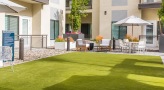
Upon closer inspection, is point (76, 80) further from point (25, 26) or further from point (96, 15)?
point (96, 15)

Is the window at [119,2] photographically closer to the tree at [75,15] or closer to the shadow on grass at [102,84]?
the tree at [75,15]

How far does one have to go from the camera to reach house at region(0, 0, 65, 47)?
68.3 ft

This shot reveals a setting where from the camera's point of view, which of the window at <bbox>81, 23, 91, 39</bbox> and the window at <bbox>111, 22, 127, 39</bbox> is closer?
the window at <bbox>111, 22, 127, 39</bbox>

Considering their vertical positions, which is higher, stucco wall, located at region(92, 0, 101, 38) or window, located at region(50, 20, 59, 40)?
stucco wall, located at region(92, 0, 101, 38)

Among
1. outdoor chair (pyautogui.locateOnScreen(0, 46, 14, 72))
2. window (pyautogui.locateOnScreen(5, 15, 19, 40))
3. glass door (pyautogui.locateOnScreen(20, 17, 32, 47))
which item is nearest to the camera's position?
outdoor chair (pyautogui.locateOnScreen(0, 46, 14, 72))

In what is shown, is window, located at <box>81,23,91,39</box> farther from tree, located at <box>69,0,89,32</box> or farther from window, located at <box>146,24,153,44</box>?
window, located at <box>146,24,153,44</box>

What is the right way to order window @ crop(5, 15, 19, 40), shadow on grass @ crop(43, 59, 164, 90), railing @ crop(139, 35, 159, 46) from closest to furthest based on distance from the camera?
shadow on grass @ crop(43, 59, 164, 90) → window @ crop(5, 15, 19, 40) → railing @ crop(139, 35, 159, 46)

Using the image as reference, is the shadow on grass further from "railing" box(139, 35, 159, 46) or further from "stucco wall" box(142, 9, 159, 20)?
"stucco wall" box(142, 9, 159, 20)

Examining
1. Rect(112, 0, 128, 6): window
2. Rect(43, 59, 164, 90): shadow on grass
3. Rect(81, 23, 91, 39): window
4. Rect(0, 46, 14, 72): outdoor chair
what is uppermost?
Rect(112, 0, 128, 6): window

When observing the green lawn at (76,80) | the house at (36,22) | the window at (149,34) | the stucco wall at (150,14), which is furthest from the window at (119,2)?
the green lawn at (76,80)

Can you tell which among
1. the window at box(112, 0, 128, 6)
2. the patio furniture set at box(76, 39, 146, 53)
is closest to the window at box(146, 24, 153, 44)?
the window at box(112, 0, 128, 6)

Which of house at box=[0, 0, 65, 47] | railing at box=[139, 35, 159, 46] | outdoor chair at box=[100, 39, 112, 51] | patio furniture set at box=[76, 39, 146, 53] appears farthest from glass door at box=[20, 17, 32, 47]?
railing at box=[139, 35, 159, 46]

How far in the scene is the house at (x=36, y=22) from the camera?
2083 cm

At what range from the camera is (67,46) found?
20.4m
